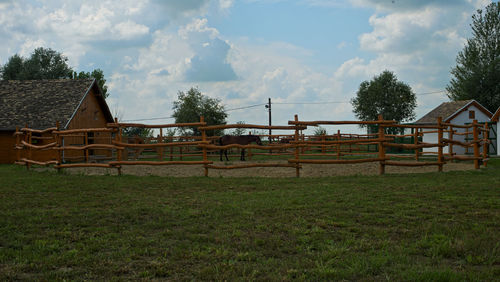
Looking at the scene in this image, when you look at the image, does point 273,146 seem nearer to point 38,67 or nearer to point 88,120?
point 88,120

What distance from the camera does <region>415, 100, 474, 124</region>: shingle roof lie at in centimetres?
2955

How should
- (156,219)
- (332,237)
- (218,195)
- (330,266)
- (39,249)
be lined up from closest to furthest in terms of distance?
(330,266)
(39,249)
(332,237)
(156,219)
(218,195)

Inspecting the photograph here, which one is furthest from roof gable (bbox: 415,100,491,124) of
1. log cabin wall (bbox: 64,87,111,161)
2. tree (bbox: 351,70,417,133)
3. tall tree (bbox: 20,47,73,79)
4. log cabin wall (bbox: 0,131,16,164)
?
tall tree (bbox: 20,47,73,79)

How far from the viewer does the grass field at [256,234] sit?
3.22 metres

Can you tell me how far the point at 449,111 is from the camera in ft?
98.3

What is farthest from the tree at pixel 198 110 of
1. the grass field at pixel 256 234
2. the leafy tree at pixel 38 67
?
the grass field at pixel 256 234

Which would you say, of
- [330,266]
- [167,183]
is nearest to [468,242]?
→ [330,266]

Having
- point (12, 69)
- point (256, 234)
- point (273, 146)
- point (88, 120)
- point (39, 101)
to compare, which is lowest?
point (256, 234)

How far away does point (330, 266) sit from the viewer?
10.7 ft

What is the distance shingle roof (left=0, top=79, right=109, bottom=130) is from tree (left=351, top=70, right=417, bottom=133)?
29.7m

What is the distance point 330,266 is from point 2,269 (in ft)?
8.66

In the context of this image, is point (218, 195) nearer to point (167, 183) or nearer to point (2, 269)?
point (167, 183)

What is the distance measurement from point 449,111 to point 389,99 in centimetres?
1342

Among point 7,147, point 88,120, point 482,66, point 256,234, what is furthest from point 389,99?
point 256,234
